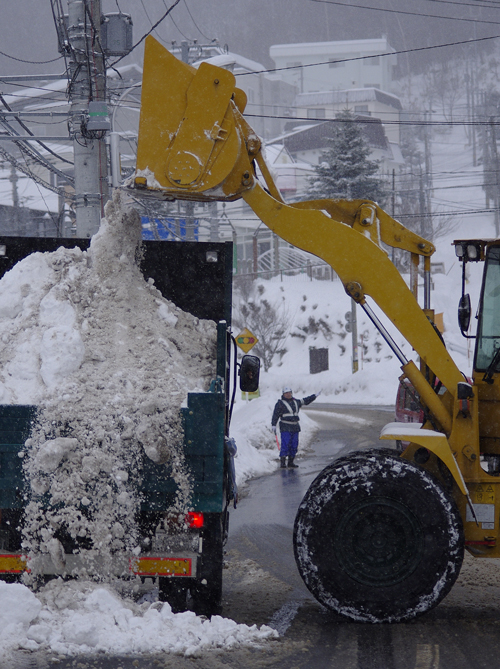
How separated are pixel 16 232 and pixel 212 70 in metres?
36.3

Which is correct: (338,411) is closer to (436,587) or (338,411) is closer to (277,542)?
(277,542)

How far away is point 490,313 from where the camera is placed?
5578 millimetres

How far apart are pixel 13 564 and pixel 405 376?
315 cm

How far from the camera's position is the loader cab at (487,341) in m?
5.57

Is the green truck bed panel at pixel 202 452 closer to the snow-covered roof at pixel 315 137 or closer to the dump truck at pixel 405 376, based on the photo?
the dump truck at pixel 405 376

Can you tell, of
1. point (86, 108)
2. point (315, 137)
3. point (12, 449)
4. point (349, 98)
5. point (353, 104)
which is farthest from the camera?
point (353, 104)

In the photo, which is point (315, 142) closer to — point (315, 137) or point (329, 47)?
point (315, 137)

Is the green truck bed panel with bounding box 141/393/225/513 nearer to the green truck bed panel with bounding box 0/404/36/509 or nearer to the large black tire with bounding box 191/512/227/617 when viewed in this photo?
the large black tire with bounding box 191/512/227/617

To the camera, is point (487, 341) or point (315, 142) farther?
point (315, 142)

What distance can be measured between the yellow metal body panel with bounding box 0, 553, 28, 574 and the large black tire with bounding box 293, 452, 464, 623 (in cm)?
187

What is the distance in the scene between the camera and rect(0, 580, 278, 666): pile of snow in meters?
4.35

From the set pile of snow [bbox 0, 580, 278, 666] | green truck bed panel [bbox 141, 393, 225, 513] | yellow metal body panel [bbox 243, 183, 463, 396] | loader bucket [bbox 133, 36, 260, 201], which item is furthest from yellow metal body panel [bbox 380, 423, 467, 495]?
loader bucket [bbox 133, 36, 260, 201]

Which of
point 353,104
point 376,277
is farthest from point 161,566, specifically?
point 353,104

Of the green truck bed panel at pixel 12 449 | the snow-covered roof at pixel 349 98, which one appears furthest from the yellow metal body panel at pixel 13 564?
the snow-covered roof at pixel 349 98
